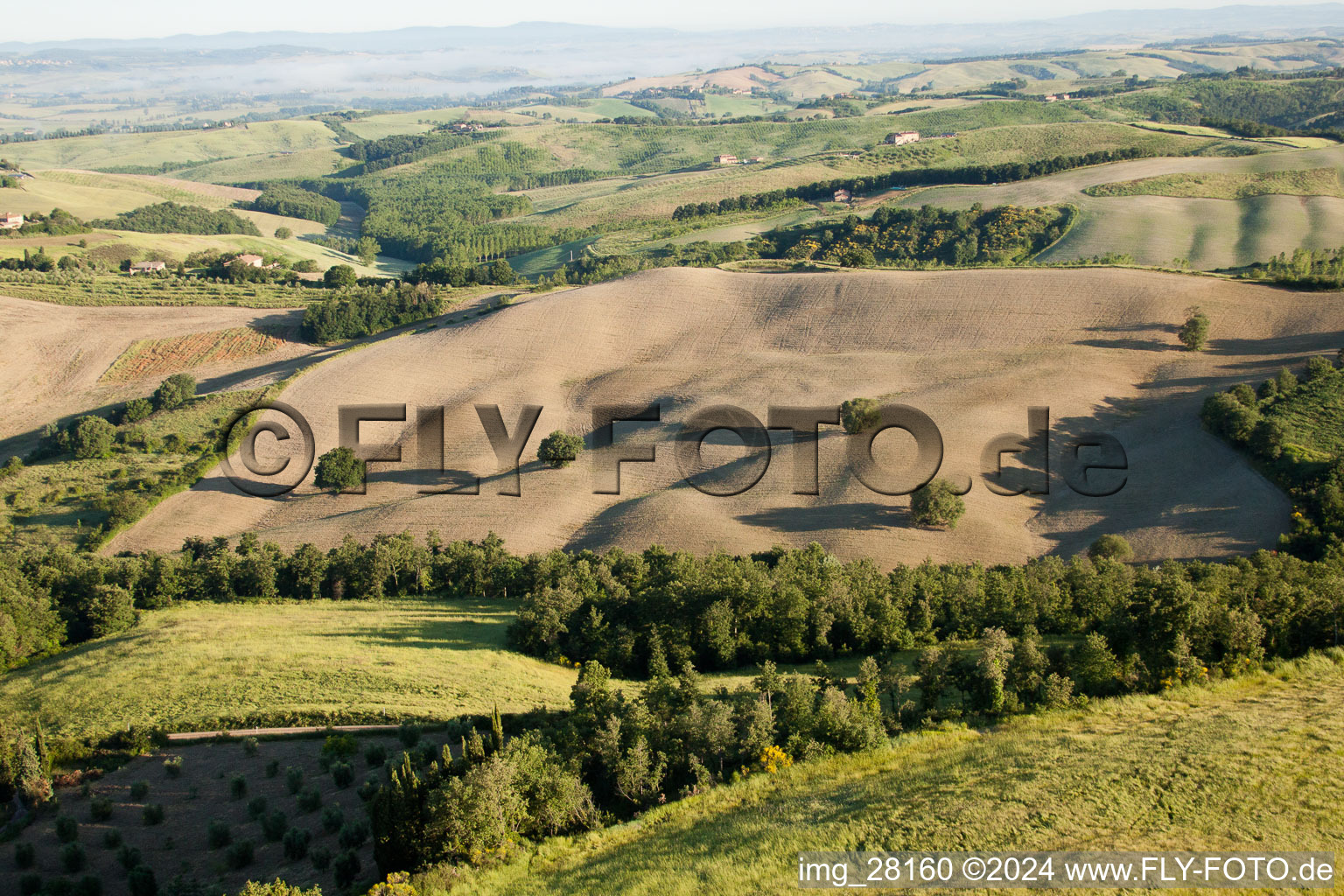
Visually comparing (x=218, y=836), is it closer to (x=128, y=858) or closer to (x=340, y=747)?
(x=128, y=858)

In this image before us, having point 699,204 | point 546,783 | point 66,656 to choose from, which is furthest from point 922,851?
point 699,204

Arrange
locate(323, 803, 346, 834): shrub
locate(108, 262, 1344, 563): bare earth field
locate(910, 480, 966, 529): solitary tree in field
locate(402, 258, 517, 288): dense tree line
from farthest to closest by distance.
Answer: locate(402, 258, 517, 288): dense tree line
locate(108, 262, 1344, 563): bare earth field
locate(910, 480, 966, 529): solitary tree in field
locate(323, 803, 346, 834): shrub

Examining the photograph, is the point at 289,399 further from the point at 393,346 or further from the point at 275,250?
the point at 275,250

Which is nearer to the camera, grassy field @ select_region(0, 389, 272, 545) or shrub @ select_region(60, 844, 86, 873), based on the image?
shrub @ select_region(60, 844, 86, 873)

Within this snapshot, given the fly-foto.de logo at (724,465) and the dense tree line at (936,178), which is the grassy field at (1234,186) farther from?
the fly-foto.de logo at (724,465)

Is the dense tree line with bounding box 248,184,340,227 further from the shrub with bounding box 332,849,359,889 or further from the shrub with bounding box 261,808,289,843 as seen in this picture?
the shrub with bounding box 332,849,359,889

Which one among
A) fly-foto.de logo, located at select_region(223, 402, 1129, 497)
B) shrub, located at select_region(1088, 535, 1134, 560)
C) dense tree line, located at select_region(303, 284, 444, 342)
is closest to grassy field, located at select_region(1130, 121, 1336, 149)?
fly-foto.de logo, located at select_region(223, 402, 1129, 497)
